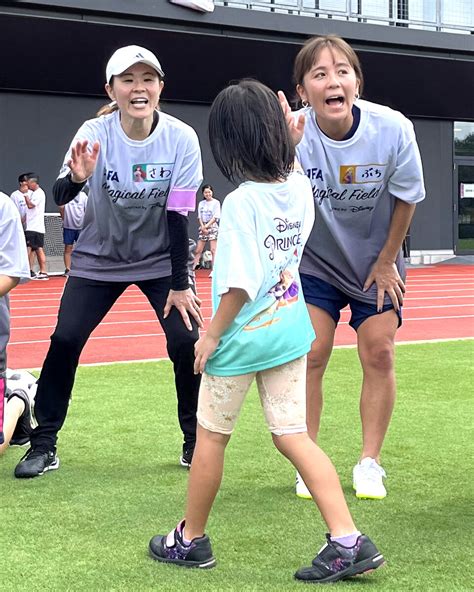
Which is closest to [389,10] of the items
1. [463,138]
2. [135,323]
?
[463,138]

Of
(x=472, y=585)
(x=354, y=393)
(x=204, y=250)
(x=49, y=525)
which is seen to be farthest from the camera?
(x=204, y=250)

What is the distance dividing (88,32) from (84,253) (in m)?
17.3

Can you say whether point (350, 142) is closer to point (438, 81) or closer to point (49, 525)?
point (49, 525)

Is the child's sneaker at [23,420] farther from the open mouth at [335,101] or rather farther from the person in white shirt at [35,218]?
the person in white shirt at [35,218]

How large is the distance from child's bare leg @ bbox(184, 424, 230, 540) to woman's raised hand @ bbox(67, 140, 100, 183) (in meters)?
1.64

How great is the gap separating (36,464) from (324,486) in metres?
2.08

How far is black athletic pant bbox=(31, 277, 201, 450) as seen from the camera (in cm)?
525

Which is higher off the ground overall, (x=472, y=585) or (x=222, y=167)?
(x=222, y=167)

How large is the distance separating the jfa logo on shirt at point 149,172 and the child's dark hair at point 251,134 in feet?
4.93

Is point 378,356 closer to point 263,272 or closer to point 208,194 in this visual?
point 263,272

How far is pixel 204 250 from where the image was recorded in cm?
2389

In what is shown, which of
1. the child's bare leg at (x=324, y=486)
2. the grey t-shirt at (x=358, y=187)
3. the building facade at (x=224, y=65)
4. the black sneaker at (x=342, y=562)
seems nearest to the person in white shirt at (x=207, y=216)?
the building facade at (x=224, y=65)

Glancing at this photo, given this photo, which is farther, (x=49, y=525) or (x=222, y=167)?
(x=49, y=525)

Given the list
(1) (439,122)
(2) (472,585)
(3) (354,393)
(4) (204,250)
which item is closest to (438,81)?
(1) (439,122)
